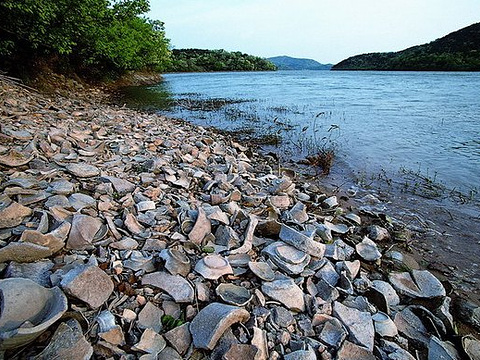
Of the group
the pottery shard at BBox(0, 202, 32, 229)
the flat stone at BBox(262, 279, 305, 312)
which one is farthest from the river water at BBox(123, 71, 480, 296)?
the pottery shard at BBox(0, 202, 32, 229)

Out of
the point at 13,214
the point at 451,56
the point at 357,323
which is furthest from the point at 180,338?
the point at 451,56

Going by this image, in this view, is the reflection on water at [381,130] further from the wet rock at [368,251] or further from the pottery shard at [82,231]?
the pottery shard at [82,231]

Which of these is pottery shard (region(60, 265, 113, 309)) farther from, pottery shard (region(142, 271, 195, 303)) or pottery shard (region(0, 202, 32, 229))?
pottery shard (region(0, 202, 32, 229))

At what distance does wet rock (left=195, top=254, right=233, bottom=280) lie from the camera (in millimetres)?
1981

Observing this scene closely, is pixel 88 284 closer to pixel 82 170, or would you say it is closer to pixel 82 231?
pixel 82 231

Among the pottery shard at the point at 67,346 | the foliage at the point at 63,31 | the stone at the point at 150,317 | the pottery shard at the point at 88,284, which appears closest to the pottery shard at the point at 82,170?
the pottery shard at the point at 88,284

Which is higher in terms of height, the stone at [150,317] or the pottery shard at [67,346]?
the pottery shard at [67,346]

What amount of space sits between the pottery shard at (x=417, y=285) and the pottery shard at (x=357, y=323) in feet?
2.19

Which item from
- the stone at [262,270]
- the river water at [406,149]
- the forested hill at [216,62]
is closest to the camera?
the stone at [262,270]

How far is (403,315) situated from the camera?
2.11m

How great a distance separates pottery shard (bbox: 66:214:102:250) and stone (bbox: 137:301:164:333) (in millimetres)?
671

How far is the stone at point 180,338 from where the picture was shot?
1505 mm

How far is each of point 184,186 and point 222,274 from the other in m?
1.68

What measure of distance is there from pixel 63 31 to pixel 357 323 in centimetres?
1106
